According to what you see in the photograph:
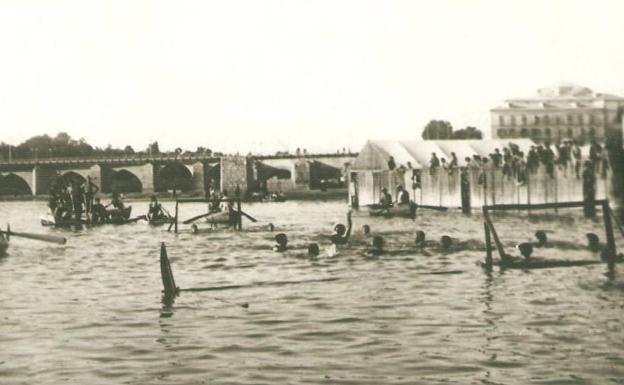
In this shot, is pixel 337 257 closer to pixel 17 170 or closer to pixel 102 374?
pixel 102 374

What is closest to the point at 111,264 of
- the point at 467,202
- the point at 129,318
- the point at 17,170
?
the point at 129,318

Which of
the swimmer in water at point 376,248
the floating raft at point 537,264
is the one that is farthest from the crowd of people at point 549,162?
the floating raft at point 537,264

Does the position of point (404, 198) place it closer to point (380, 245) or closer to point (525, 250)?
point (380, 245)

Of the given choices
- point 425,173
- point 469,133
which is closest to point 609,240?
point 425,173

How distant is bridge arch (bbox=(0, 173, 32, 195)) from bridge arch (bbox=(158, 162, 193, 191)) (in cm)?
1767

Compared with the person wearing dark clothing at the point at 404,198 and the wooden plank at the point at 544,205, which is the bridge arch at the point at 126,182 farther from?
the wooden plank at the point at 544,205

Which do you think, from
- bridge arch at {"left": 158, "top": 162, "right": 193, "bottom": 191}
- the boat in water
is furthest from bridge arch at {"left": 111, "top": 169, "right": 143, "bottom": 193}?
the boat in water

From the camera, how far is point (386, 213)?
45344 millimetres

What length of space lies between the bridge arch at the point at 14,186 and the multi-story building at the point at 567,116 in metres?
70.0

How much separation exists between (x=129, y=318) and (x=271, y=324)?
9.77ft

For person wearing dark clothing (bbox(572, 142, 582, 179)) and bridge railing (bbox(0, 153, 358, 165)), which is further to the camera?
bridge railing (bbox(0, 153, 358, 165))

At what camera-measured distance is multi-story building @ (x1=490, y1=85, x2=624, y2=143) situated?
1998cm

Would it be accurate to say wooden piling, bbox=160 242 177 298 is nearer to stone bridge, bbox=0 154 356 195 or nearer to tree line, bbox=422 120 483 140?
tree line, bbox=422 120 483 140

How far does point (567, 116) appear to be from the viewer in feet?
102
